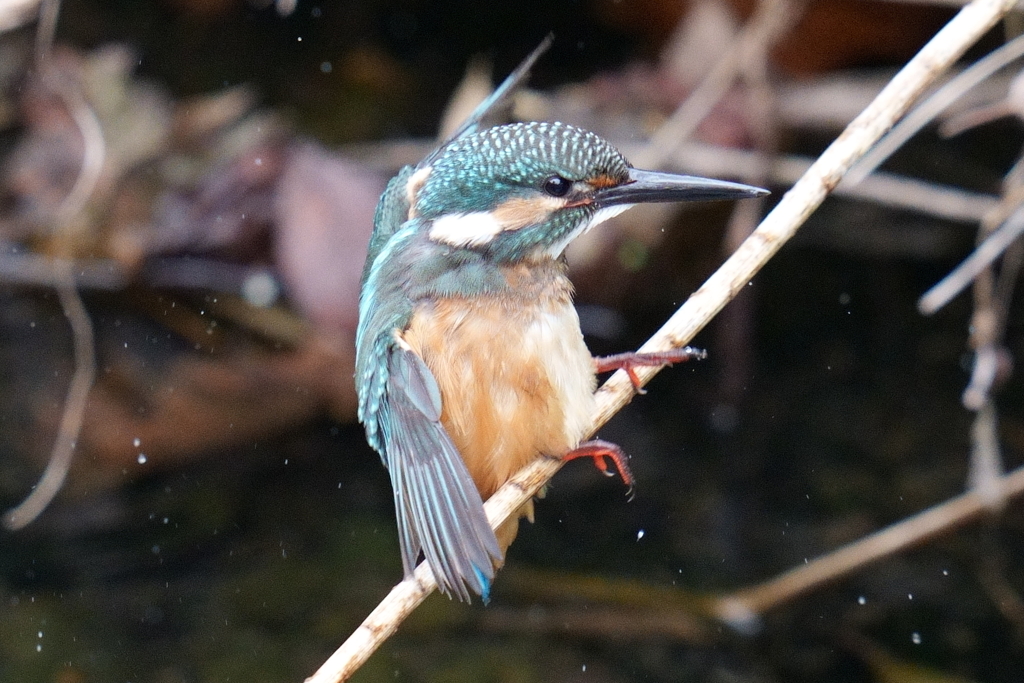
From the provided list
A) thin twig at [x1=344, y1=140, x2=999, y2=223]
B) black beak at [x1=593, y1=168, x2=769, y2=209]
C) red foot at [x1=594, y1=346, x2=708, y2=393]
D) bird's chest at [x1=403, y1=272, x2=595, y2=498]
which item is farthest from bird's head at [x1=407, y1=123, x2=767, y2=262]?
thin twig at [x1=344, y1=140, x2=999, y2=223]

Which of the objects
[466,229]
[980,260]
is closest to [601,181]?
[466,229]

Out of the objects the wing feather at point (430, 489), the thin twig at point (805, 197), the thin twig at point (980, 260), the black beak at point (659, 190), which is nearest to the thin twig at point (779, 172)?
the thin twig at point (980, 260)

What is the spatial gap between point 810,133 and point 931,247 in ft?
2.12

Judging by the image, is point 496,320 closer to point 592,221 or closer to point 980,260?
point 592,221

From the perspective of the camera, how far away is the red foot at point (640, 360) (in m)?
2.00

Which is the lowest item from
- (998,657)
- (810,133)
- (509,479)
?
(998,657)

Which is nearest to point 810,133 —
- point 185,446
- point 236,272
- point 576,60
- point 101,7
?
point 576,60

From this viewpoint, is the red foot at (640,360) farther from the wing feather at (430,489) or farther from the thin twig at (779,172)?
the thin twig at (779,172)

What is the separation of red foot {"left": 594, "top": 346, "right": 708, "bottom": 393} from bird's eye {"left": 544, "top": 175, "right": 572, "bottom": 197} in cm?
30

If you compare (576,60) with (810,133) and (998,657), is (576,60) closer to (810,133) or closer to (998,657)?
(810,133)

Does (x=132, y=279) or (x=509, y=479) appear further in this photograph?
(x=132, y=279)

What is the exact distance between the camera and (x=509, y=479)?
207 cm

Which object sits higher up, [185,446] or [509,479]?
[509,479]

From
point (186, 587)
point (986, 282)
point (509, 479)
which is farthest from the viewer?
point (186, 587)
